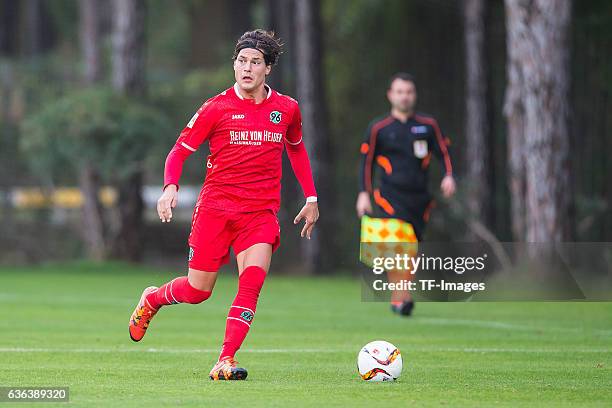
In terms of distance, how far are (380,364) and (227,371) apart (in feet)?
3.11

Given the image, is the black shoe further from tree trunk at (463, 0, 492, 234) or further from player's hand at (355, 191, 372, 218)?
tree trunk at (463, 0, 492, 234)

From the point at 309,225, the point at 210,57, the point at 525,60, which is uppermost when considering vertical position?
the point at 210,57

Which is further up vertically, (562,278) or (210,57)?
(210,57)

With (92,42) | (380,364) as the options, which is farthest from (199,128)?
(92,42)

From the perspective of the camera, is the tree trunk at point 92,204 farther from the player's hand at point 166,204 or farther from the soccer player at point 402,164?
the player's hand at point 166,204

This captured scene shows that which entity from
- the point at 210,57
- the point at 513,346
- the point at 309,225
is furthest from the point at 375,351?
the point at 210,57

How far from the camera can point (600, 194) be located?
23453 mm

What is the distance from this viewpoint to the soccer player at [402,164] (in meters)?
14.4

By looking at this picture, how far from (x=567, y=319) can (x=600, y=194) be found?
9.33 m

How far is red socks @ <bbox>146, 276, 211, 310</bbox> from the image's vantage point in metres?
9.14

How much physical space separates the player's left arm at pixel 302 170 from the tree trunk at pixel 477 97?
14519 millimetres

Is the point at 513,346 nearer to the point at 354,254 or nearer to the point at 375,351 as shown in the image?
the point at 375,351

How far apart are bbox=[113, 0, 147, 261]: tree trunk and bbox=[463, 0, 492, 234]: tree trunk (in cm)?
597

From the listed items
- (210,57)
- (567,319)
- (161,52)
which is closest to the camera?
(567,319)
